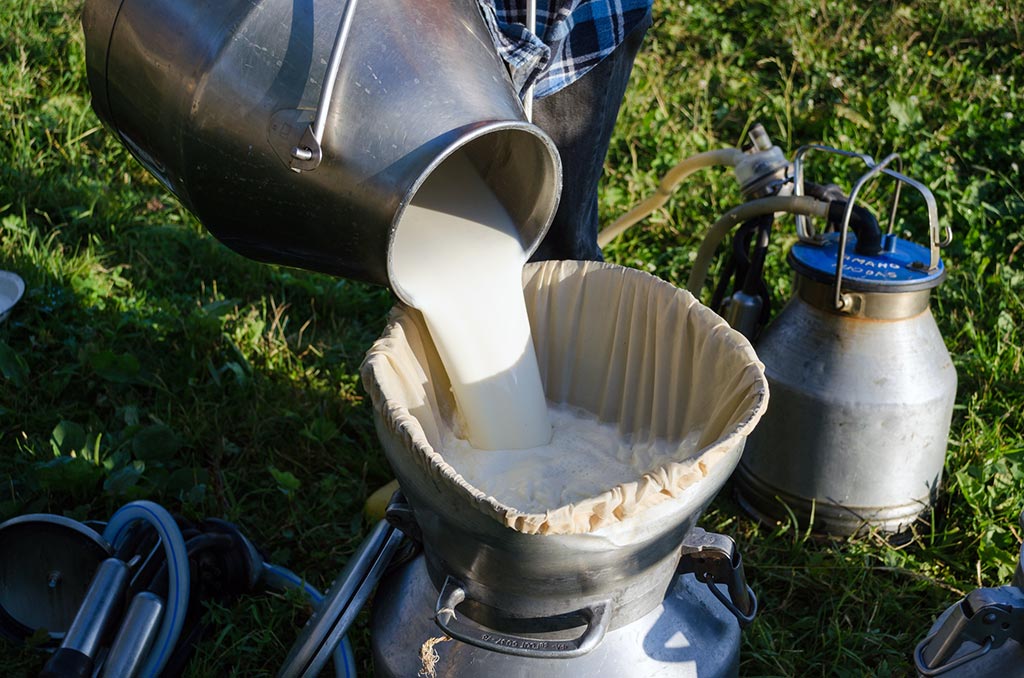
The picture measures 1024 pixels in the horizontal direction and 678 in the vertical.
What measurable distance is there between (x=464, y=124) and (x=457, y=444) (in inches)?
24.1

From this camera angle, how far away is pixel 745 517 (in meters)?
2.08

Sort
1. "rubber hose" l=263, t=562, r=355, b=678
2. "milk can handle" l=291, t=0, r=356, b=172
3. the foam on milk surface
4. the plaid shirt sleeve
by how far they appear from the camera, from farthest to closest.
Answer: "rubber hose" l=263, t=562, r=355, b=678, the plaid shirt sleeve, the foam on milk surface, "milk can handle" l=291, t=0, r=356, b=172

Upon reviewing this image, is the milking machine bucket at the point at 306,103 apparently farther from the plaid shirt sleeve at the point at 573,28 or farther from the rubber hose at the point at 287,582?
the rubber hose at the point at 287,582

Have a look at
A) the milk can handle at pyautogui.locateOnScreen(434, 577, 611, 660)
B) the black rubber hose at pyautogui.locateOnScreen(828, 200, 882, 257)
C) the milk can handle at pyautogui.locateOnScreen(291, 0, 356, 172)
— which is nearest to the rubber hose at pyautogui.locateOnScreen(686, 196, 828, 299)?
the black rubber hose at pyautogui.locateOnScreen(828, 200, 882, 257)

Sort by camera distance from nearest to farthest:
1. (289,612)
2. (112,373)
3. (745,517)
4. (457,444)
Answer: (457,444) < (289,612) < (745,517) < (112,373)

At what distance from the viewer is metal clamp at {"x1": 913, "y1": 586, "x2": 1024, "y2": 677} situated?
1243 millimetres

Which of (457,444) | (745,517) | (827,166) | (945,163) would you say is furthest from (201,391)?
(945,163)

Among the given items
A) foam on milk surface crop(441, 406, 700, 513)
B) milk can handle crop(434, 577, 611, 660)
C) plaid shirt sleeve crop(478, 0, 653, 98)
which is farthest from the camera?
plaid shirt sleeve crop(478, 0, 653, 98)

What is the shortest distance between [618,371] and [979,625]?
0.63m

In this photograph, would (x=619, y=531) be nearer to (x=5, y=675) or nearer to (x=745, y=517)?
(x=745, y=517)

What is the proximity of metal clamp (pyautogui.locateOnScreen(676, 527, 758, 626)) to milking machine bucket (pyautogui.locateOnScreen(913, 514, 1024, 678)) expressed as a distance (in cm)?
24

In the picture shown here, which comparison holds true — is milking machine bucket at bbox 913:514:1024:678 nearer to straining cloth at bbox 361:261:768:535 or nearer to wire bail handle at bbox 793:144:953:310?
straining cloth at bbox 361:261:768:535

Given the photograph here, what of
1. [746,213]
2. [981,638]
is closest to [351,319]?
[746,213]

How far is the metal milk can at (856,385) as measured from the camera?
6.05ft
